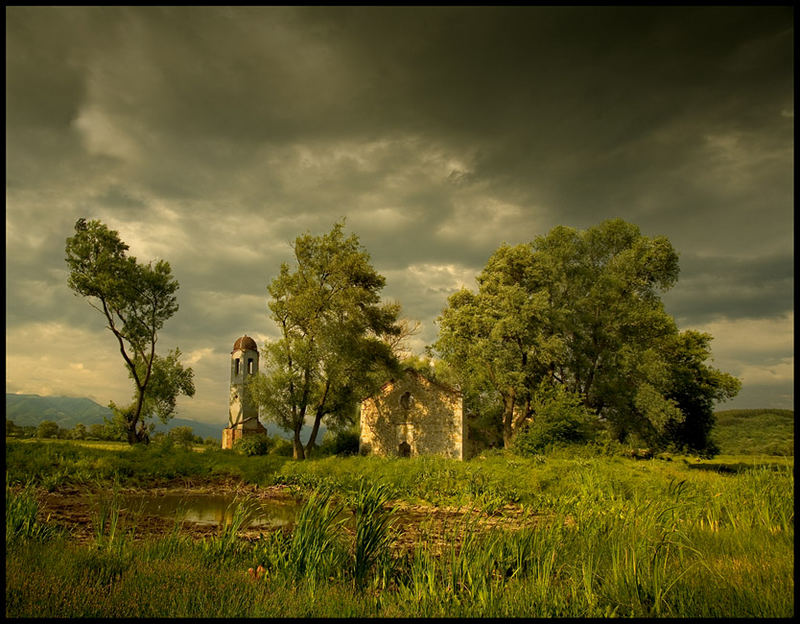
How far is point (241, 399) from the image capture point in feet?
123

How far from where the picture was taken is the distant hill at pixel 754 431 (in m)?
37.2

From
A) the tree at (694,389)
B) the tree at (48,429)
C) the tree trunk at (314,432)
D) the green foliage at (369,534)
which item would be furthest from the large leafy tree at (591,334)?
the tree at (48,429)

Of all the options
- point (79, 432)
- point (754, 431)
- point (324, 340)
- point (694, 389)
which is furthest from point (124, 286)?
point (754, 431)

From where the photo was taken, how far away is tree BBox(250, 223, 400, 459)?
95.3ft

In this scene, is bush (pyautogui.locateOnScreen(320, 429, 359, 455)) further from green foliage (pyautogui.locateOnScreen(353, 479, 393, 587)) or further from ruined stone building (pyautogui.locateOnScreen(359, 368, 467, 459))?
green foliage (pyautogui.locateOnScreen(353, 479, 393, 587))

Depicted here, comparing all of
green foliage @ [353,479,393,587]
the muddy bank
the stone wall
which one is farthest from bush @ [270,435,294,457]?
green foliage @ [353,479,393,587]

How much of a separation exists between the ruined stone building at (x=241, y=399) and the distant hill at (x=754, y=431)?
121 feet

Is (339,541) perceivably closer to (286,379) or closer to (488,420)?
(286,379)

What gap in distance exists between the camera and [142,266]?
28.8 metres

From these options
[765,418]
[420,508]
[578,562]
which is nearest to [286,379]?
[420,508]

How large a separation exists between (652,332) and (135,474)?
29.0 meters

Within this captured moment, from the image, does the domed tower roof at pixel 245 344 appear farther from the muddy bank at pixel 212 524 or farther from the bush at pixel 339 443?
the muddy bank at pixel 212 524

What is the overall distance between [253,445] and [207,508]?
16.9 m

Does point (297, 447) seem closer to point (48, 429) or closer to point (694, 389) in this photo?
point (694, 389)
